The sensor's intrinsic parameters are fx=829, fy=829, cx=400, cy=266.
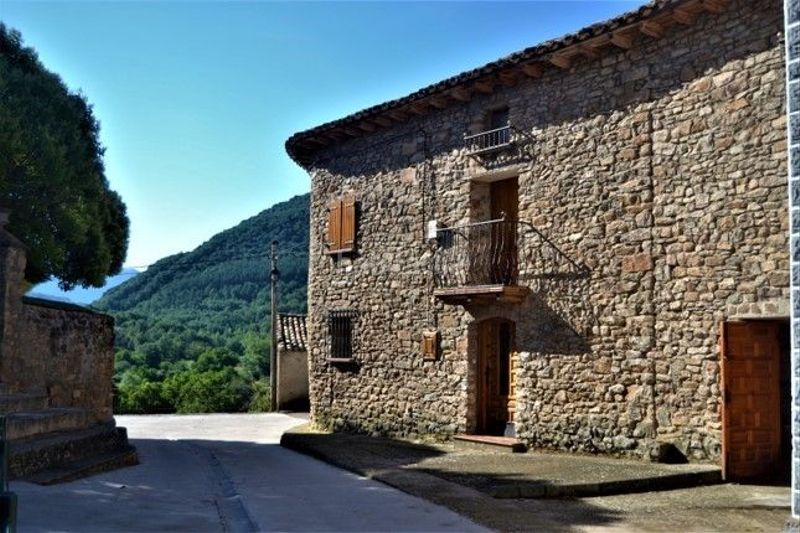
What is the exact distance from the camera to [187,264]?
5894 centimetres

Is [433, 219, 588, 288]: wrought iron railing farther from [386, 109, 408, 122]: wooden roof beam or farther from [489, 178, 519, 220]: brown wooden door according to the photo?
[386, 109, 408, 122]: wooden roof beam

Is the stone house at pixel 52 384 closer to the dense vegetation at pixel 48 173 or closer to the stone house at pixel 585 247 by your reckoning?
the dense vegetation at pixel 48 173

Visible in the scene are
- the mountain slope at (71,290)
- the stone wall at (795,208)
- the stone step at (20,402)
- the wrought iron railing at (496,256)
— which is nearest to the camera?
the stone wall at (795,208)

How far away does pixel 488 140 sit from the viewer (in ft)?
43.9

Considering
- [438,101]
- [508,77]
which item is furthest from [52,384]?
[508,77]

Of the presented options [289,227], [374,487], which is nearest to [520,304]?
[374,487]

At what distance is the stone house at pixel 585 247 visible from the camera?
9.86 metres

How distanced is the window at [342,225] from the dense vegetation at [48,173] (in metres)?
4.28

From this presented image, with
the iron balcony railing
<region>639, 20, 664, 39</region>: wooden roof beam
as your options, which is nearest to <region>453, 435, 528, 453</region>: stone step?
the iron balcony railing

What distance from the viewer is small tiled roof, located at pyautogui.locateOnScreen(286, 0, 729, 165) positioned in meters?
10.5

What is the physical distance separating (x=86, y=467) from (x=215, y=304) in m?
47.7

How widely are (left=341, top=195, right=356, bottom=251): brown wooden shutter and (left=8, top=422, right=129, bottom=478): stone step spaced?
244 inches

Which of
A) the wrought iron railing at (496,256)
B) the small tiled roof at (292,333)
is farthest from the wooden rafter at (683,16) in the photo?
the small tiled roof at (292,333)

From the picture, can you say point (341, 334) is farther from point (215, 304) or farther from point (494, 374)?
point (215, 304)
